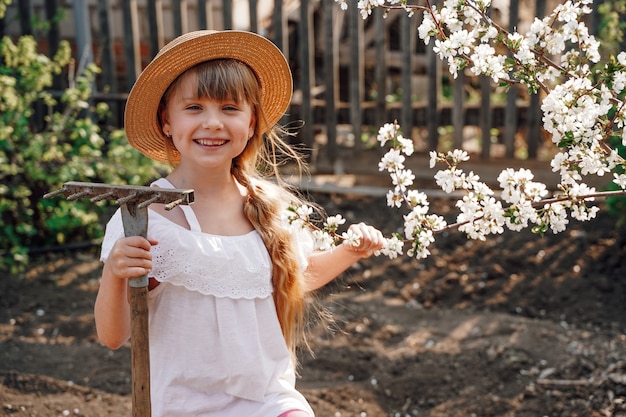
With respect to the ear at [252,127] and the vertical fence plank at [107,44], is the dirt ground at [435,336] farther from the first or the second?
the vertical fence plank at [107,44]

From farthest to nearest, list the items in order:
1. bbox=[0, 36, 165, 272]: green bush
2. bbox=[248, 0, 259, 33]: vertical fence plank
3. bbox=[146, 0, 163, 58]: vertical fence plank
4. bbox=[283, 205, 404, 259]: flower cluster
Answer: bbox=[146, 0, 163, 58]: vertical fence plank
bbox=[248, 0, 259, 33]: vertical fence plank
bbox=[0, 36, 165, 272]: green bush
bbox=[283, 205, 404, 259]: flower cluster

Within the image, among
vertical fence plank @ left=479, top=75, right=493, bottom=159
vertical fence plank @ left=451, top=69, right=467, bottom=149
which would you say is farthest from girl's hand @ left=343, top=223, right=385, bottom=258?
vertical fence plank @ left=451, top=69, right=467, bottom=149

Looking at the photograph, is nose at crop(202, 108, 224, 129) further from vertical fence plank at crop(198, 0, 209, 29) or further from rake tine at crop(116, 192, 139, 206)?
vertical fence plank at crop(198, 0, 209, 29)

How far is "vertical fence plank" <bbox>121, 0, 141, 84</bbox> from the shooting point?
567cm

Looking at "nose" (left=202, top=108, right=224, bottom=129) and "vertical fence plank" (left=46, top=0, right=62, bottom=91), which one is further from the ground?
"vertical fence plank" (left=46, top=0, right=62, bottom=91)

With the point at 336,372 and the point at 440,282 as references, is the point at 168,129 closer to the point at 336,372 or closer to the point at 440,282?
the point at 336,372

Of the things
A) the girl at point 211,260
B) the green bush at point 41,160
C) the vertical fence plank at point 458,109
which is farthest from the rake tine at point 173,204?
the vertical fence plank at point 458,109

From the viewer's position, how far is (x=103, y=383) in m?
3.46

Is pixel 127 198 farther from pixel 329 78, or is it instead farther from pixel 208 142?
pixel 329 78

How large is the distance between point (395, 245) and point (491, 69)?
509 millimetres

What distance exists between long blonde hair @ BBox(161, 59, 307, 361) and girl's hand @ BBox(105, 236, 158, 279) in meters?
0.43

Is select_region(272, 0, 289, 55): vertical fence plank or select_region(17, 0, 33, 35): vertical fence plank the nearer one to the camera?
select_region(272, 0, 289, 55): vertical fence plank

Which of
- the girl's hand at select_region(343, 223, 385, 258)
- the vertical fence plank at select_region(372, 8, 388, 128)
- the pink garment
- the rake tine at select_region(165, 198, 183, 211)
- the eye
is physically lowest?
the pink garment

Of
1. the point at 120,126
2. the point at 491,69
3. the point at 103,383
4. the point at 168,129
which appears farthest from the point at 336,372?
the point at 120,126
